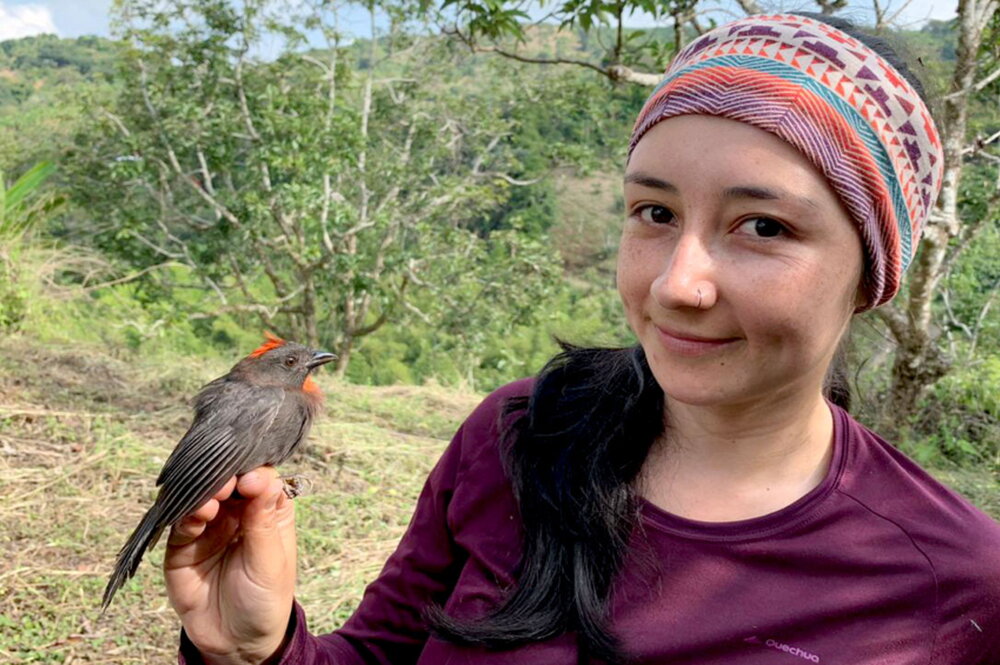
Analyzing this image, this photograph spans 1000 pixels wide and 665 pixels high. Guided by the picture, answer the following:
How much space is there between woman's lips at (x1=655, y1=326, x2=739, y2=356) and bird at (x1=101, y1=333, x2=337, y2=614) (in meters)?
0.93

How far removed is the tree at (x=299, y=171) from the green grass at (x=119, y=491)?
355 cm

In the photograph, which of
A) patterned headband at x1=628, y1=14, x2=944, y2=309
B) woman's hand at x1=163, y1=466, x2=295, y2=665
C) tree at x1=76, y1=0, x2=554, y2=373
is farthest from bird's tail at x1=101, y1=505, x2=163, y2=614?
tree at x1=76, y1=0, x2=554, y2=373

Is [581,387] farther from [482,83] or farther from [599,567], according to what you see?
[482,83]

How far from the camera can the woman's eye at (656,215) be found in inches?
51.3

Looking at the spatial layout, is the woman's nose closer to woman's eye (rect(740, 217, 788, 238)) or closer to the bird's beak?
woman's eye (rect(740, 217, 788, 238))

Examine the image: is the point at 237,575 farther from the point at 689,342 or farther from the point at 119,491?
the point at 119,491

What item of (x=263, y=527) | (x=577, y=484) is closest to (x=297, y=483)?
(x=263, y=527)

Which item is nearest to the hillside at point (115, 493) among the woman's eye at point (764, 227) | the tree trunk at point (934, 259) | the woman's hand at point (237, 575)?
the woman's hand at point (237, 575)

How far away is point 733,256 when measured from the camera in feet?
4.08

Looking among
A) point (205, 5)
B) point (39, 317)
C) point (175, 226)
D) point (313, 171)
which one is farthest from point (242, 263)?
point (39, 317)

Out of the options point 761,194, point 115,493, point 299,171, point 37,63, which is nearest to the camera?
point 761,194

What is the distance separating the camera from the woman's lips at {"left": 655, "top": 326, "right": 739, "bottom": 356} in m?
1.27

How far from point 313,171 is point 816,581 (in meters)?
8.99

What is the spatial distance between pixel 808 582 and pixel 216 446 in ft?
4.07
